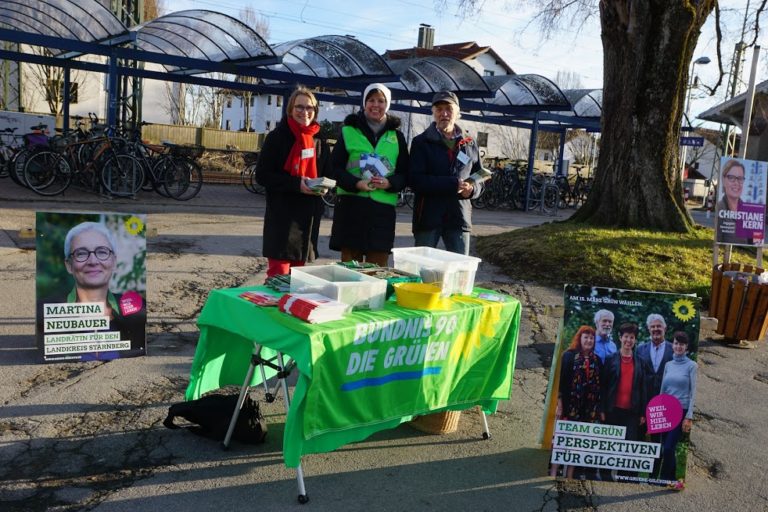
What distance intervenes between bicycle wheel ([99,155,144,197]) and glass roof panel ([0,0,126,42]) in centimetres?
231

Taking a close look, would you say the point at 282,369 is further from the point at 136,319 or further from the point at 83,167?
the point at 83,167

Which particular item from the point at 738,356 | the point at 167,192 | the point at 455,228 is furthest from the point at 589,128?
the point at 455,228

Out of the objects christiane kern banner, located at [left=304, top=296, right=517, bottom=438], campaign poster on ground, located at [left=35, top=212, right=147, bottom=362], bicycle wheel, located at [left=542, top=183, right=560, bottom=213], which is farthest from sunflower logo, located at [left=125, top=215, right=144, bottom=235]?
bicycle wheel, located at [left=542, top=183, right=560, bottom=213]

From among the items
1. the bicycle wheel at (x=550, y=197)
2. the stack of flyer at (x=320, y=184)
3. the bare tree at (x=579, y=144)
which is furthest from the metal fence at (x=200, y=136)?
the bare tree at (x=579, y=144)

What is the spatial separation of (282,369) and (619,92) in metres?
8.45

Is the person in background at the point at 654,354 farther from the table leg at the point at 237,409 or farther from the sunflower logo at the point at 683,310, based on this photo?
the table leg at the point at 237,409

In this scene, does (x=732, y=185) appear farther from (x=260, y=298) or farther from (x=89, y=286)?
(x=89, y=286)

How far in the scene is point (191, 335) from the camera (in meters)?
5.53

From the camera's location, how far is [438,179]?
480 cm

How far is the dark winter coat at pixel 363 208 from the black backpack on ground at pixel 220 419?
1511 millimetres

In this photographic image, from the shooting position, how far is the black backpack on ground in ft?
12.1

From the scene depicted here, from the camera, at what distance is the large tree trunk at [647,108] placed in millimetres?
9805

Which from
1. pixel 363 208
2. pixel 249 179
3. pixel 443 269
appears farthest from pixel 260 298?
pixel 249 179

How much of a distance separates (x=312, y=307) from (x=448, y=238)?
2.17 meters
